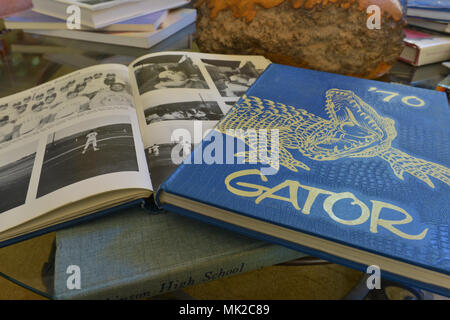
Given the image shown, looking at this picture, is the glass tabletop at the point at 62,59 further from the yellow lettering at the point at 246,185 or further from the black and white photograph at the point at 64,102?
the yellow lettering at the point at 246,185

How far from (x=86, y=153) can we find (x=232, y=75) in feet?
1.02

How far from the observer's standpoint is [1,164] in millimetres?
433

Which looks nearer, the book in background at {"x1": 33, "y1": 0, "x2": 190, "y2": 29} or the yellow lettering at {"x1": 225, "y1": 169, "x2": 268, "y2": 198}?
the yellow lettering at {"x1": 225, "y1": 169, "x2": 268, "y2": 198}

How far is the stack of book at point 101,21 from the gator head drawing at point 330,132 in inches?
14.6

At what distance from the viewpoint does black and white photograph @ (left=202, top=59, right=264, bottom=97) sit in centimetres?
58

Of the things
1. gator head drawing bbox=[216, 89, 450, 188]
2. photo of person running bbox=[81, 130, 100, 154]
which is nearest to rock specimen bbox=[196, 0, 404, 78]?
gator head drawing bbox=[216, 89, 450, 188]

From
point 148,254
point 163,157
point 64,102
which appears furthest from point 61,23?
point 148,254

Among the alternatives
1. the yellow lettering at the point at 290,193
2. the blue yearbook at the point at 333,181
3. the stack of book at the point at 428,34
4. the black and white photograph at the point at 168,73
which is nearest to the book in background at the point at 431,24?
the stack of book at the point at 428,34

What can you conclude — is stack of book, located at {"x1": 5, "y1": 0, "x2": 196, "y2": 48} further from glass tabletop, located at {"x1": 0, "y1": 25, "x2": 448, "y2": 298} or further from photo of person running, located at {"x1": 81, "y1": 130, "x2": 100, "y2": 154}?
photo of person running, located at {"x1": 81, "y1": 130, "x2": 100, "y2": 154}

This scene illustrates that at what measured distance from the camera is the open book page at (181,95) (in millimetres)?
438

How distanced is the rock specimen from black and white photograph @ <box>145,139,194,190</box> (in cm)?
34

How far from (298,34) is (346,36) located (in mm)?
87

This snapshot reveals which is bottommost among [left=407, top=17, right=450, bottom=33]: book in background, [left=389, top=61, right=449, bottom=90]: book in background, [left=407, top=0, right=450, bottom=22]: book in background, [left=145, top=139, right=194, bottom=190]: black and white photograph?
[left=145, top=139, right=194, bottom=190]: black and white photograph

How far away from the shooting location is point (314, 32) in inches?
24.8
